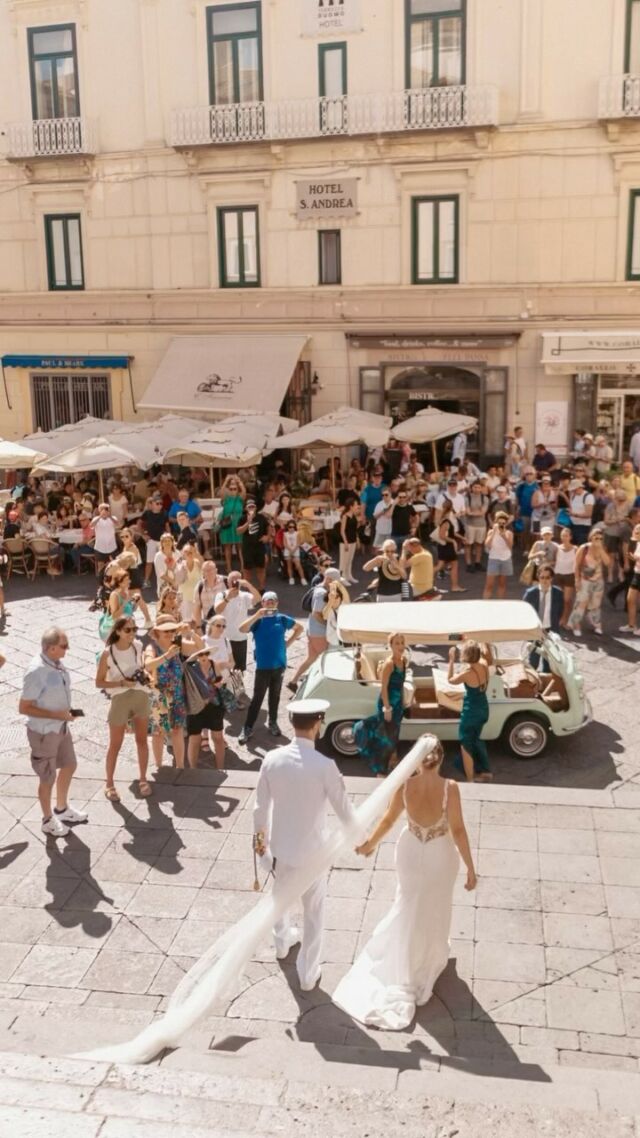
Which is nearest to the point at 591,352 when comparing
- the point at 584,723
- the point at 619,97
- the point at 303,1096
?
the point at 619,97

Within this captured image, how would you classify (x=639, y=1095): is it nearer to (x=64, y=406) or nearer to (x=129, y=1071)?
(x=129, y=1071)

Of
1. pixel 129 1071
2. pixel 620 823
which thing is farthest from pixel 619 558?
pixel 129 1071

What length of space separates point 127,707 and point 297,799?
3168 millimetres

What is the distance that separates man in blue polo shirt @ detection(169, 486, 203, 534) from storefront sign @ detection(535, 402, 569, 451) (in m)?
8.20

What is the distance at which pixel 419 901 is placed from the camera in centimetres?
630

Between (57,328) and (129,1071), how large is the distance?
2227 centimetres

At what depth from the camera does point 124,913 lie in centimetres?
729

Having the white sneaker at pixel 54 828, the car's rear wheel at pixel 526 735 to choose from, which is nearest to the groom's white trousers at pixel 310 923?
the white sneaker at pixel 54 828

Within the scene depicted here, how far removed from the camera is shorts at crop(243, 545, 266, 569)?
1591 centimetres

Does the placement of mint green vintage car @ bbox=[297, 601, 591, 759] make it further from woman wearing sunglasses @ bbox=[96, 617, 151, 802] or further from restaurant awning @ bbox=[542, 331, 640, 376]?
restaurant awning @ bbox=[542, 331, 640, 376]

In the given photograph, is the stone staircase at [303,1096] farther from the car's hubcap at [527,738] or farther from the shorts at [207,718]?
the car's hubcap at [527,738]

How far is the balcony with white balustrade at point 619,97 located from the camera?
21000mm

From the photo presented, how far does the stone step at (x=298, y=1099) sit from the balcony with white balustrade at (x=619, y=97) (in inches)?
776

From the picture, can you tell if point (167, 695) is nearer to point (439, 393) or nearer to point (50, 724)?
point (50, 724)
